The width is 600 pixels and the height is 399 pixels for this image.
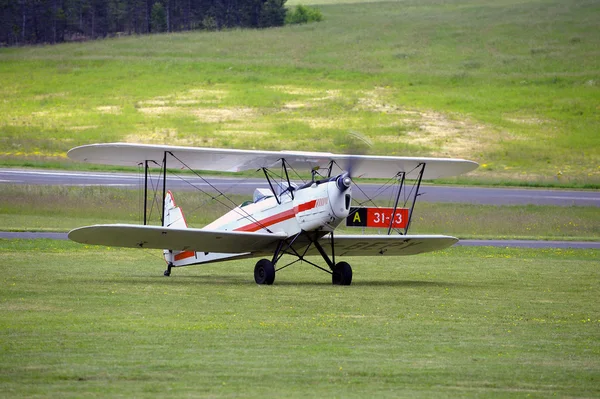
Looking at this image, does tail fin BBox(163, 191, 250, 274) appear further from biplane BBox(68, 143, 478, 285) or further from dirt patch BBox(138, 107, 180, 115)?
dirt patch BBox(138, 107, 180, 115)

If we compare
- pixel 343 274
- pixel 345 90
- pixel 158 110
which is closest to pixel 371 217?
pixel 343 274

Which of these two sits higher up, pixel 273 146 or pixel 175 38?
pixel 175 38

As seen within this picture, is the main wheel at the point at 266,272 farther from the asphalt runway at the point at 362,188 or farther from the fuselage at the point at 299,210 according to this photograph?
the asphalt runway at the point at 362,188

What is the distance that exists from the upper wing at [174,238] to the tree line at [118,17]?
83834mm

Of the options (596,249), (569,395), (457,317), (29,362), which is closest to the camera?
(569,395)

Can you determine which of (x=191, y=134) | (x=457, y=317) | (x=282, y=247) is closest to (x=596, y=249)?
(x=282, y=247)

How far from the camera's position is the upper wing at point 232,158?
1626cm

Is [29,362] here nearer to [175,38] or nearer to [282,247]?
[282,247]

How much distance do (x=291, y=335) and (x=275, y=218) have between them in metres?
6.38

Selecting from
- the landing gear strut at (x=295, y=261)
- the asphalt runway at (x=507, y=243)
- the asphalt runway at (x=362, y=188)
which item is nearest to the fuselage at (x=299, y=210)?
the landing gear strut at (x=295, y=261)

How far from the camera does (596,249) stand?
2627cm

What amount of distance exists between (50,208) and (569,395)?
2710cm

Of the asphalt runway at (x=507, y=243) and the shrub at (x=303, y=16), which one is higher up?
the shrub at (x=303, y=16)

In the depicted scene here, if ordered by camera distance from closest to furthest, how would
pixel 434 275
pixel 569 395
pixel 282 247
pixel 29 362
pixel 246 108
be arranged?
pixel 569 395
pixel 29 362
pixel 282 247
pixel 434 275
pixel 246 108
